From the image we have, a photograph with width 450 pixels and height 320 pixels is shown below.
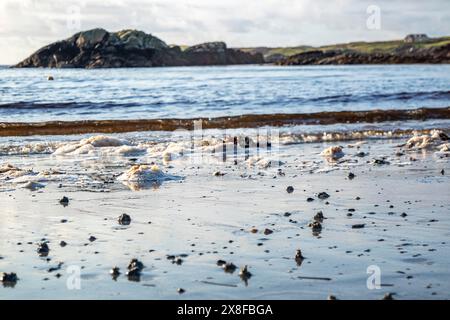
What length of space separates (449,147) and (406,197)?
615cm

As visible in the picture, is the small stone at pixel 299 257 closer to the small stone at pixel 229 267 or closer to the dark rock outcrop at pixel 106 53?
the small stone at pixel 229 267

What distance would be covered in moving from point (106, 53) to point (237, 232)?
15692cm

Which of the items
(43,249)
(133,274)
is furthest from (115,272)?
(43,249)

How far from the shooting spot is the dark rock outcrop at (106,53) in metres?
158

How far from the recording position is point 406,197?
10953mm

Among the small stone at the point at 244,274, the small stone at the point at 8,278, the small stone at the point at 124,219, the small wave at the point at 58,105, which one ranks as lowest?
the small stone at the point at 244,274

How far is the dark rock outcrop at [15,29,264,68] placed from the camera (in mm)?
157750

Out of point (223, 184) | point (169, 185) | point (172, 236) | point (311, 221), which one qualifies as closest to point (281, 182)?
point (223, 184)

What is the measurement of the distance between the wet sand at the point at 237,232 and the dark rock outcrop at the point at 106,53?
143 m

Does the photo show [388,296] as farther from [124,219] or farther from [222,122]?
[222,122]

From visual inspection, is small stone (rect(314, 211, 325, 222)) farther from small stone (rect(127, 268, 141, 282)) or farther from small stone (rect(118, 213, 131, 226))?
small stone (rect(127, 268, 141, 282))

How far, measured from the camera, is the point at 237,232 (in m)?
8.87

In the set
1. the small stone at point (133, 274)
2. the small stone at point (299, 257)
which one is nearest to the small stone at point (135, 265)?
the small stone at point (133, 274)

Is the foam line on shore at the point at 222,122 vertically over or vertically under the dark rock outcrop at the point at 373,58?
under
